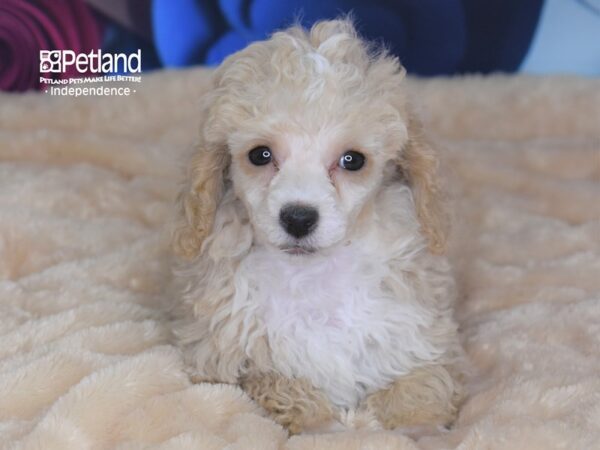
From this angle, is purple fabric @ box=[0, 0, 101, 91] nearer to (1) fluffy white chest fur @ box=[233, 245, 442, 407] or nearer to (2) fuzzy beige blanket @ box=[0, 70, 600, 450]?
(2) fuzzy beige blanket @ box=[0, 70, 600, 450]

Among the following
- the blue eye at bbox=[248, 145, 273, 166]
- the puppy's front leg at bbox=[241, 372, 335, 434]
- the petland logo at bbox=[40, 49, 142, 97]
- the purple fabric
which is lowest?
the puppy's front leg at bbox=[241, 372, 335, 434]

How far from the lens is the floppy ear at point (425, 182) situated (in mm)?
2611

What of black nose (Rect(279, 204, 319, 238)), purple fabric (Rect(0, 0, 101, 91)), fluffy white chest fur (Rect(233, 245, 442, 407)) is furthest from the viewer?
purple fabric (Rect(0, 0, 101, 91))

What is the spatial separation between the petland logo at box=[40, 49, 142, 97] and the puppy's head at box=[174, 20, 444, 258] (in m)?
2.22

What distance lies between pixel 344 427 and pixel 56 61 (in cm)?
317

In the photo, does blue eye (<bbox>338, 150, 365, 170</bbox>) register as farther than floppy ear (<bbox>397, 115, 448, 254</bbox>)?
No

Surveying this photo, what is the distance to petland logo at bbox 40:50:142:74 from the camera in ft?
16.3

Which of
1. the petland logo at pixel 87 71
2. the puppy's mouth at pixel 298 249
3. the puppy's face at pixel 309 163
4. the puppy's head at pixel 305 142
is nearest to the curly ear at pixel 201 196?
the puppy's head at pixel 305 142

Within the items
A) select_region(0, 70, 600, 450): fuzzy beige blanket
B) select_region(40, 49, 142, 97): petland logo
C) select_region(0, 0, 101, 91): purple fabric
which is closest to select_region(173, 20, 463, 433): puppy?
select_region(0, 70, 600, 450): fuzzy beige blanket

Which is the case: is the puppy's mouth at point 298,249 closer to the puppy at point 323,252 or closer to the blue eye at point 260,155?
the puppy at point 323,252

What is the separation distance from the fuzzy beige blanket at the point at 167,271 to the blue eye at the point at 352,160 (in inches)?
24.0

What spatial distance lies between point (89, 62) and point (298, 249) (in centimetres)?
301

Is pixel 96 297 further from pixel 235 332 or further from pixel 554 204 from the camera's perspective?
pixel 554 204

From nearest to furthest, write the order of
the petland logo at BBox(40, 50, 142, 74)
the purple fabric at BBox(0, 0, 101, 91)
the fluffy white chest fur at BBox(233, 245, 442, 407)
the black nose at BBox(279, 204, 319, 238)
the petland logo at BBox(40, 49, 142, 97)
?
1. the black nose at BBox(279, 204, 319, 238)
2. the fluffy white chest fur at BBox(233, 245, 442, 407)
3. the petland logo at BBox(40, 49, 142, 97)
4. the purple fabric at BBox(0, 0, 101, 91)
5. the petland logo at BBox(40, 50, 142, 74)
